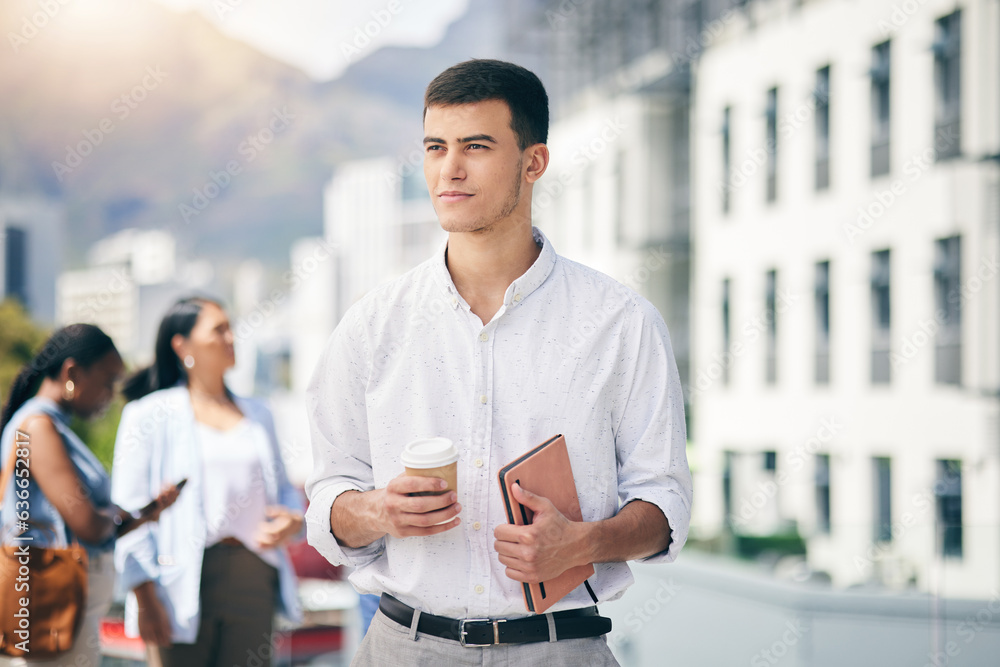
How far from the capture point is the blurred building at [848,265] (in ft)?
43.0

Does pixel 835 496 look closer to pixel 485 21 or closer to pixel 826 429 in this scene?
pixel 826 429

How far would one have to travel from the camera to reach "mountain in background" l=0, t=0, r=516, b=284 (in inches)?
4018

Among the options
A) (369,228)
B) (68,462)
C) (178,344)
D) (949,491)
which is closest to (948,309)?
(949,491)

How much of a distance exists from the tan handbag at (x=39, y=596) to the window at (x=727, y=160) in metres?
17.7

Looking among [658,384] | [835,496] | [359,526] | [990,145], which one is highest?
[990,145]

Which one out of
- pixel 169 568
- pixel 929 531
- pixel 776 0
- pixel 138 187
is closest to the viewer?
pixel 169 568

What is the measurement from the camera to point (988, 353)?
1273 cm

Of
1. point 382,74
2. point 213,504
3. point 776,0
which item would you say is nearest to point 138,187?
point 382,74

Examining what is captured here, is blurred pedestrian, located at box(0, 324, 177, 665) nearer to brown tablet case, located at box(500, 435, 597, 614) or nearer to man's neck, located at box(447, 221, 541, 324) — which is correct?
man's neck, located at box(447, 221, 541, 324)

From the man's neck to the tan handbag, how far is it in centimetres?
207

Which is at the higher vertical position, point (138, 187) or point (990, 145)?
point (138, 187)

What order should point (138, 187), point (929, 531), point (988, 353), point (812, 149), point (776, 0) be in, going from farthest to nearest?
point (138, 187), point (776, 0), point (812, 149), point (988, 353), point (929, 531)

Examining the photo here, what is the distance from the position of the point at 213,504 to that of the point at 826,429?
13.9 m

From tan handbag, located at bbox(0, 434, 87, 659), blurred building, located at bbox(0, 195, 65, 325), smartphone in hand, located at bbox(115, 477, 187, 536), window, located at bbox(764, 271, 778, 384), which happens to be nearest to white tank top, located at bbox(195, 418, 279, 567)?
smartphone in hand, located at bbox(115, 477, 187, 536)
